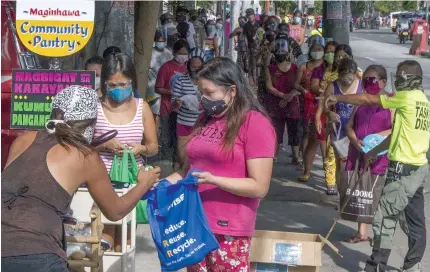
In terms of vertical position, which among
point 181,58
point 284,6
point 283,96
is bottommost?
point 283,96

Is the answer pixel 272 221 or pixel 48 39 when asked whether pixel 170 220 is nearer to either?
Result: pixel 48 39

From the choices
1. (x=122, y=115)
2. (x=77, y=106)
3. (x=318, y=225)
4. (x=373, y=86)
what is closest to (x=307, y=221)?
(x=318, y=225)

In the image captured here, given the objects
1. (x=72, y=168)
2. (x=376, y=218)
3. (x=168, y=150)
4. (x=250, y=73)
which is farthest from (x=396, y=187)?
(x=250, y=73)

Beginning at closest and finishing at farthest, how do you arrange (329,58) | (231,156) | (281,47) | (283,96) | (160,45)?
(231,156)
(329,58)
(283,96)
(281,47)
(160,45)

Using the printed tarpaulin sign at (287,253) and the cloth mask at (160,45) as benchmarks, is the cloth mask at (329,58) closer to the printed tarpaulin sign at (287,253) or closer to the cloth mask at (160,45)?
the cloth mask at (160,45)

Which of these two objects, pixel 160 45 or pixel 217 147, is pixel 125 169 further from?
pixel 160 45

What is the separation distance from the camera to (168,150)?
1105 cm

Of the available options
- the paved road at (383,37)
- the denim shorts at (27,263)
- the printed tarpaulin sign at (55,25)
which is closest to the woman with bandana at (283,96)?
the printed tarpaulin sign at (55,25)

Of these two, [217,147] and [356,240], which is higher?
[217,147]

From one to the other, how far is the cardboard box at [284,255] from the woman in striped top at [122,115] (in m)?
1.09

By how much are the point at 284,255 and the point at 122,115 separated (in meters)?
1.55

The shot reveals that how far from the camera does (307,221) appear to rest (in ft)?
28.4

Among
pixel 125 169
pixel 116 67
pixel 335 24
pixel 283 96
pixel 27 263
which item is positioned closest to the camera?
pixel 27 263

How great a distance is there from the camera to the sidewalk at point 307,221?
723 centimetres
